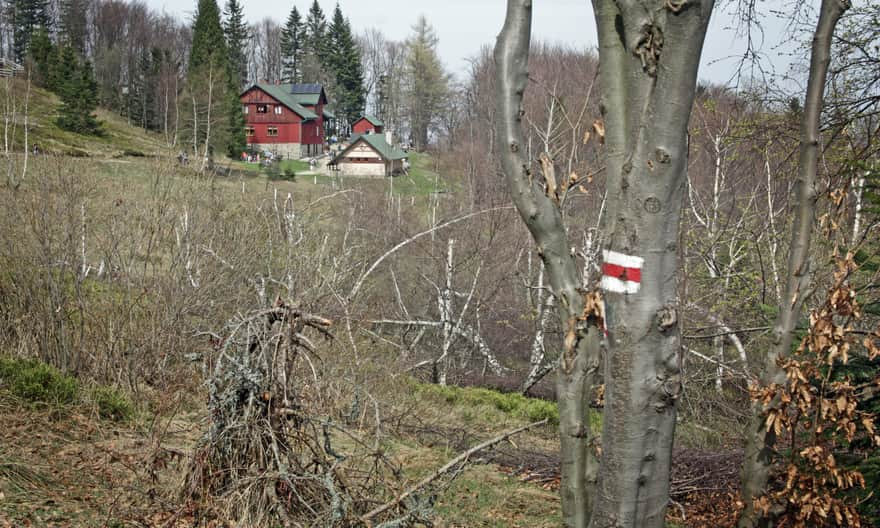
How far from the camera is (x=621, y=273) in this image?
2.25 metres

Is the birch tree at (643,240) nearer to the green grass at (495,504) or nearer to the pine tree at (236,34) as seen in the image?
the green grass at (495,504)

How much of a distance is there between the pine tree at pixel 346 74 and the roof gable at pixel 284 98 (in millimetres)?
13739

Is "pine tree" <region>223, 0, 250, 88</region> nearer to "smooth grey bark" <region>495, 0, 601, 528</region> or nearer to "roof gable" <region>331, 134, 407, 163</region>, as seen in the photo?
"roof gable" <region>331, 134, 407, 163</region>

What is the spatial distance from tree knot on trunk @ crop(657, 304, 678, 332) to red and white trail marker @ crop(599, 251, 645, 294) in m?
0.10

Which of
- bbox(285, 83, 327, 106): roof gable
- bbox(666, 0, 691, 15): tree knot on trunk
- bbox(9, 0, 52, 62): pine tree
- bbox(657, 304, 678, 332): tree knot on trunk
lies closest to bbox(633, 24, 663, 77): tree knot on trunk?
bbox(666, 0, 691, 15): tree knot on trunk

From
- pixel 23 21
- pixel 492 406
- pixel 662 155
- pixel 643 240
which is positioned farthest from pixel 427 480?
pixel 23 21

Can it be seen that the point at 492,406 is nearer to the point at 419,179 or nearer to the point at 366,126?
the point at 419,179

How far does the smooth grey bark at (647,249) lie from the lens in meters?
2.16

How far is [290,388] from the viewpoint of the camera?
170 inches

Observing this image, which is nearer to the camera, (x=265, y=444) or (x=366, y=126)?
(x=265, y=444)

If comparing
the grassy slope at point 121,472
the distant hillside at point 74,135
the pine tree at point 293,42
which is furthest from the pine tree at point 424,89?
the grassy slope at point 121,472

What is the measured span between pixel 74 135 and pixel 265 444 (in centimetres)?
3539

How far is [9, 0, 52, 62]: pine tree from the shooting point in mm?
53091

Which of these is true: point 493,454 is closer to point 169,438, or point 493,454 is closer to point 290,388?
point 169,438
